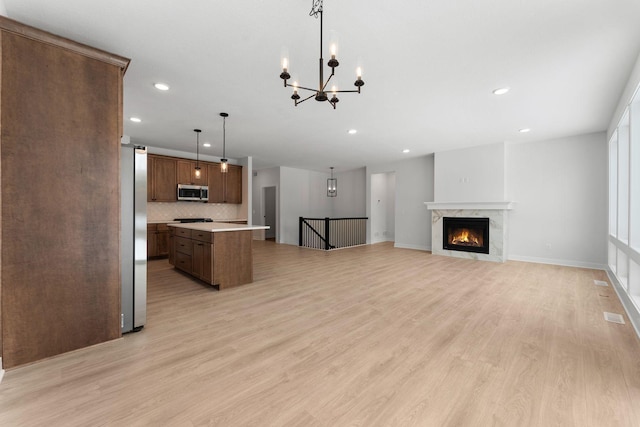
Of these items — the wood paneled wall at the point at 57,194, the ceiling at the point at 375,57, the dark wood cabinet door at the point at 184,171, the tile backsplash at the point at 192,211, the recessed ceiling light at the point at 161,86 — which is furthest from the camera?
the dark wood cabinet door at the point at 184,171

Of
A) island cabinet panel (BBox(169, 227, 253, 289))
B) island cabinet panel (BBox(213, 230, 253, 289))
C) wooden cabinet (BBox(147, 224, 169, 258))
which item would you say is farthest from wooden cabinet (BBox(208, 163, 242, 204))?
island cabinet panel (BBox(213, 230, 253, 289))

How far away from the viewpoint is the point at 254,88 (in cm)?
356

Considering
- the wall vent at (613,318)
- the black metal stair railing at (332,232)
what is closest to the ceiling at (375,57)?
the wall vent at (613,318)

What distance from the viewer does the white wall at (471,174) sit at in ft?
21.1

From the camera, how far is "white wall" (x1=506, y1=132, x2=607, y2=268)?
18.1 feet

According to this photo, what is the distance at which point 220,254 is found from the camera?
4.11 m

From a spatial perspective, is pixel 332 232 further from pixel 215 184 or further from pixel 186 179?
pixel 186 179

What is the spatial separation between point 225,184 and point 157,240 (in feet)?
7.68

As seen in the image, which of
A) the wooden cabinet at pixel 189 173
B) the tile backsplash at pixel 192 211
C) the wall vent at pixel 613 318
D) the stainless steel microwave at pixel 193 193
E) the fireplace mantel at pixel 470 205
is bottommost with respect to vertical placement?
the wall vent at pixel 613 318

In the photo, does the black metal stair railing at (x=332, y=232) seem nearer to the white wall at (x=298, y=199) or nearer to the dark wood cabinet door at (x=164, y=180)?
the white wall at (x=298, y=199)

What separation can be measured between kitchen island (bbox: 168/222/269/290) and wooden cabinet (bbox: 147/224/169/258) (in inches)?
92.7

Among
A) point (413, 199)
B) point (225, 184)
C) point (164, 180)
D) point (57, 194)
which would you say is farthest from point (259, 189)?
point (57, 194)

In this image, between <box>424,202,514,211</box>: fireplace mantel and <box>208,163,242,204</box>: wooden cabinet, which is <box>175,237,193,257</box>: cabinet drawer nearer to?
<box>208,163,242,204</box>: wooden cabinet

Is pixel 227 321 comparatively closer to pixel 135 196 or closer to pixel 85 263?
pixel 85 263
